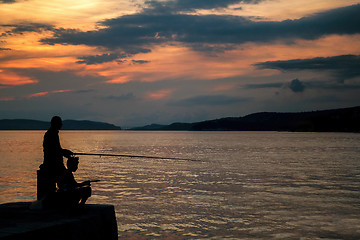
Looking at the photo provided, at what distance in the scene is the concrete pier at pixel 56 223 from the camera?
680 cm

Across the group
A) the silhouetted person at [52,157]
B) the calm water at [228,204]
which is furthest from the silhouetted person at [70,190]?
the calm water at [228,204]

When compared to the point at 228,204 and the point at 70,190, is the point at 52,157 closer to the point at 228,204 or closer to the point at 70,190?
the point at 70,190

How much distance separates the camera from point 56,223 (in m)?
7.31

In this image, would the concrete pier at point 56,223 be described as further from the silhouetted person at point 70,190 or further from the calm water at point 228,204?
the calm water at point 228,204

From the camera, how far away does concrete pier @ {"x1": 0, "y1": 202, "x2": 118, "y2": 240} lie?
6.80 meters

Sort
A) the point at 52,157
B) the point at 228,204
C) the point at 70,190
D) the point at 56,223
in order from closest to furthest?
the point at 56,223 → the point at 70,190 → the point at 52,157 → the point at 228,204

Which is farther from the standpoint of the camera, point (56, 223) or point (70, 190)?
point (70, 190)

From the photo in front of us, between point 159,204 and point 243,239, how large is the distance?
633cm

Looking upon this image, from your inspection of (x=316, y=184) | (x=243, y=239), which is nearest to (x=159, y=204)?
(x=243, y=239)

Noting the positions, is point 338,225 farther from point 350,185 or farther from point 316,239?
point 350,185

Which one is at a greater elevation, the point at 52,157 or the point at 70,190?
the point at 52,157

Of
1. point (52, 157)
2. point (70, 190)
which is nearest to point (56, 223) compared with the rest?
point (70, 190)

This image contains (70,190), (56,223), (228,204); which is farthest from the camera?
(228,204)

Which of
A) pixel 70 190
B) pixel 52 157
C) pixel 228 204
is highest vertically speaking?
pixel 52 157
